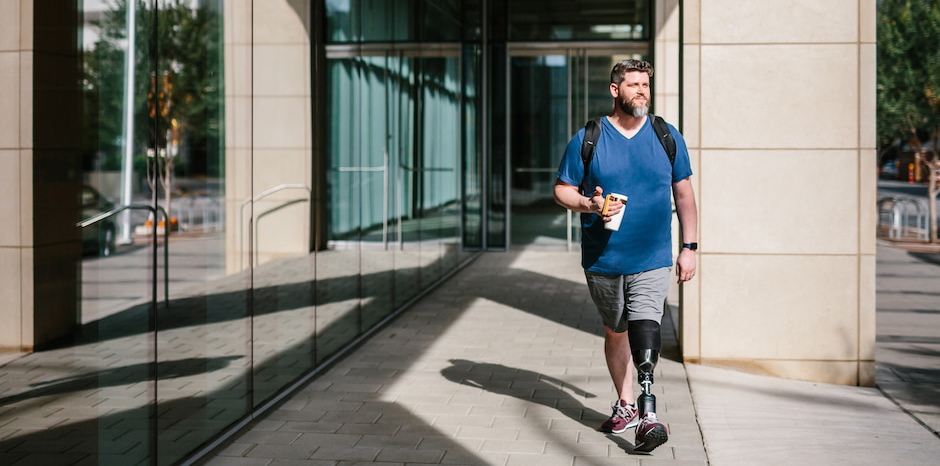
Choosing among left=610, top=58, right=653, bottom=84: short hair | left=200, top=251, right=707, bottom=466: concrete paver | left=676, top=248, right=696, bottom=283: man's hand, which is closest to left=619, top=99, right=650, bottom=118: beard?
left=610, top=58, right=653, bottom=84: short hair

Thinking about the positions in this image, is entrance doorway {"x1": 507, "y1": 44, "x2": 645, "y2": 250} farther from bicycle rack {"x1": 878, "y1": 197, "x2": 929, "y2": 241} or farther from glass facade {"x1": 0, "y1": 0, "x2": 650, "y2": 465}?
bicycle rack {"x1": 878, "y1": 197, "x2": 929, "y2": 241}

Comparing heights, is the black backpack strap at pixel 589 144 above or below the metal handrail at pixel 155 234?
above

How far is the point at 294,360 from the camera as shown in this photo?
643 cm

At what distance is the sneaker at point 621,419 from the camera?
531 cm

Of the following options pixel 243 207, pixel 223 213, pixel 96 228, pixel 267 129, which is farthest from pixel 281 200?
pixel 96 228

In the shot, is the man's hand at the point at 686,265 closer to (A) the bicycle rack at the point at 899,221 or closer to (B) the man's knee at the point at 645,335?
(B) the man's knee at the point at 645,335

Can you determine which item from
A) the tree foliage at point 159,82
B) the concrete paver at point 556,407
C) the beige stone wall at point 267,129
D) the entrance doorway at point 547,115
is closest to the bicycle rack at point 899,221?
the entrance doorway at point 547,115

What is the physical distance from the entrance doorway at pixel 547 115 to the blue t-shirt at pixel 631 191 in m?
11.6

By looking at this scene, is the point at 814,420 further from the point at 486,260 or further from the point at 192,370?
the point at 486,260

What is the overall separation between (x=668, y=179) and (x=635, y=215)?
0.24m

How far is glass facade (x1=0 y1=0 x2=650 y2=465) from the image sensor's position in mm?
3670

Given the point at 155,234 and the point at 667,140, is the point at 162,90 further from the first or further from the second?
the point at 667,140

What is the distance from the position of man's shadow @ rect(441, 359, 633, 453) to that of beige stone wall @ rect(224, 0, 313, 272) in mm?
1364

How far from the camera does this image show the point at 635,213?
5.04 meters
